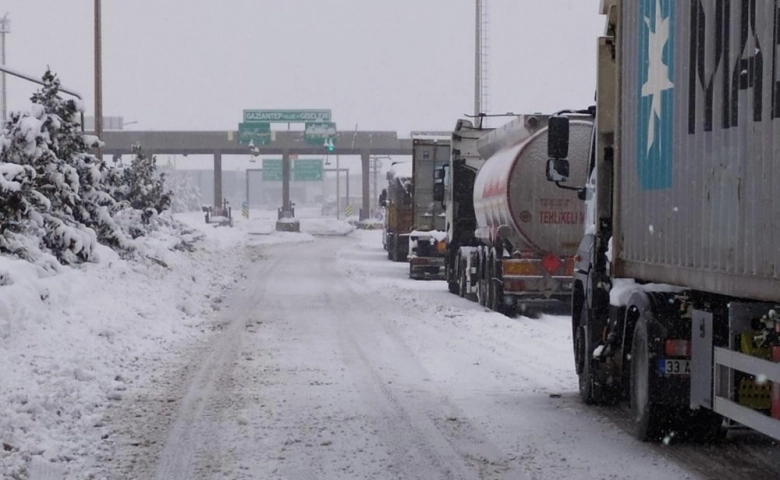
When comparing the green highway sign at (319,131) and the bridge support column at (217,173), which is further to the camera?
the bridge support column at (217,173)

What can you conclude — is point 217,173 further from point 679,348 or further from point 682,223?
point 682,223

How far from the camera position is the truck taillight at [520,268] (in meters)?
20.5

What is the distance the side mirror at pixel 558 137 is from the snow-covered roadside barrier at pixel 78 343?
→ 4831mm

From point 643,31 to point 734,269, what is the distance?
9.43 feet

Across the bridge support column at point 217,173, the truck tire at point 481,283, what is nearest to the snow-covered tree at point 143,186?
the truck tire at point 481,283

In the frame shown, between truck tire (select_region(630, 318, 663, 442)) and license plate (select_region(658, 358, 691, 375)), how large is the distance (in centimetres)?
10

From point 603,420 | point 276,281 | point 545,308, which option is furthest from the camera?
point 276,281

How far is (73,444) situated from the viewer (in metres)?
8.64

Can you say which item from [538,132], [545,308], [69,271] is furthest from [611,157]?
[545,308]

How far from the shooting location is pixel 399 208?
4138cm

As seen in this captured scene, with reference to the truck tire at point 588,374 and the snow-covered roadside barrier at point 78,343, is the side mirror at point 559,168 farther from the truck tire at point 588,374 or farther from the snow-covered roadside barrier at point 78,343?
the snow-covered roadside barrier at point 78,343

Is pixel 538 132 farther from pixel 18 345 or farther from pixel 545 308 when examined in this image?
pixel 18 345

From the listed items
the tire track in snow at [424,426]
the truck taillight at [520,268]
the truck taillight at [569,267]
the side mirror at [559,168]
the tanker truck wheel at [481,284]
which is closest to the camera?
the tire track in snow at [424,426]

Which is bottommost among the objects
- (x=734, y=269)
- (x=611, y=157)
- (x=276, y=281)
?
(x=276, y=281)
